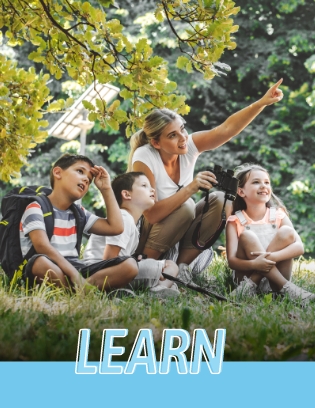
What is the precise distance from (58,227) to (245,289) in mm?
997

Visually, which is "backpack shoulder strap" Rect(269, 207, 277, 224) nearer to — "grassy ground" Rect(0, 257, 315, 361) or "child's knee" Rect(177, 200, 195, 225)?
"child's knee" Rect(177, 200, 195, 225)

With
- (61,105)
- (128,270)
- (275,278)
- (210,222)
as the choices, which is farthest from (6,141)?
(275,278)

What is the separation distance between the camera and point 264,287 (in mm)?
3445

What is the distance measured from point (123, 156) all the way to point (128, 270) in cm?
850

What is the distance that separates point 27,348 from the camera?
1.94 metres

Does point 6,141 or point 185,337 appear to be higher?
point 6,141

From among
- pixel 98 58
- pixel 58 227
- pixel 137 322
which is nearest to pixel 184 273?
pixel 58 227

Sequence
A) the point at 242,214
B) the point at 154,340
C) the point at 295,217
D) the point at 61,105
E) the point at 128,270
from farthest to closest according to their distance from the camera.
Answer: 1. the point at 295,217
2. the point at 242,214
3. the point at 61,105
4. the point at 128,270
5. the point at 154,340

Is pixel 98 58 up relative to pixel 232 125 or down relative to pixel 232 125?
up

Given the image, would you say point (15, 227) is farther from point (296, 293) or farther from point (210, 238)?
point (296, 293)

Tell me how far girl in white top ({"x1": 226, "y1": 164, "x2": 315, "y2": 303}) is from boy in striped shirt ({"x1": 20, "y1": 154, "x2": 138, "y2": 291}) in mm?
660

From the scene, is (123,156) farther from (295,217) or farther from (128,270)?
(128,270)

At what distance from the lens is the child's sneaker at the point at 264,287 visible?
341 centimetres

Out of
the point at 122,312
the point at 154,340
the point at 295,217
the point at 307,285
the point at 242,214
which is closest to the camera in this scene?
the point at 154,340
